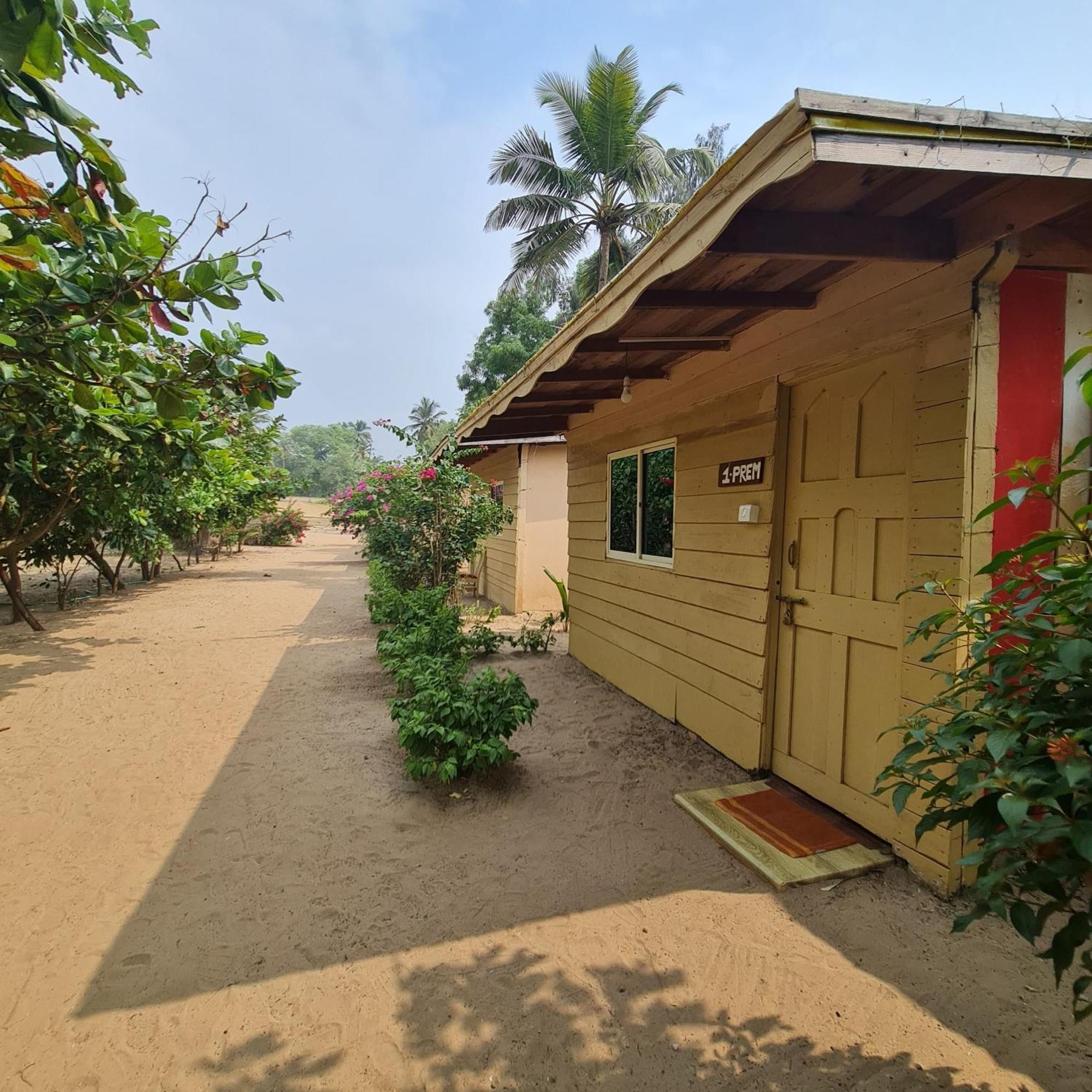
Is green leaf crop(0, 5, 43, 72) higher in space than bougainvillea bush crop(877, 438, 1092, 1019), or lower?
higher

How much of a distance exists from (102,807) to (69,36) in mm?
3626

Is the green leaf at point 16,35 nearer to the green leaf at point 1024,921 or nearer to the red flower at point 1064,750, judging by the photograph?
the red flower at point 1064,750

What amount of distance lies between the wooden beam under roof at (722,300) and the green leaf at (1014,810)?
2.15m

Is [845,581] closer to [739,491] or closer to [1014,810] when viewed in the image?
[739,491]

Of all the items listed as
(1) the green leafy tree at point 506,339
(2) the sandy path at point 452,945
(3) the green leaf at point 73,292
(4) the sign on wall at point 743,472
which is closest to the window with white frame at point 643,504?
(4) the sign on wall at point 743,472

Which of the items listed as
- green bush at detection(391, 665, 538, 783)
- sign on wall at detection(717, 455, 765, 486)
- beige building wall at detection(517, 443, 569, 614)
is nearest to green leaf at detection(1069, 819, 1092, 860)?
sign on wall at detection(717, 455, 765, 486)

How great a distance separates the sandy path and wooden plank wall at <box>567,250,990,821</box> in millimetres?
585

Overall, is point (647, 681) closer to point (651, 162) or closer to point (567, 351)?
point (567, 351)

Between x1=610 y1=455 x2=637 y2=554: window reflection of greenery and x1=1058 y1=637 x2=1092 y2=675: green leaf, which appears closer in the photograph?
x1=1058 y1=637 x2=1092 y2=675: green leaf

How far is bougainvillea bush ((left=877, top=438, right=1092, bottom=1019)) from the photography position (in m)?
0.98

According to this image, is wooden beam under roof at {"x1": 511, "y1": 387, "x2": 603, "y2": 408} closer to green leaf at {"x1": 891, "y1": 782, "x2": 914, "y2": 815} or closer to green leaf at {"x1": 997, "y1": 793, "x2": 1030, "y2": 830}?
green leaf at {"x1": 891, "y1": 782, "x2": 914, "y2": 815}

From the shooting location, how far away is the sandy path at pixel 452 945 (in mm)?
1691

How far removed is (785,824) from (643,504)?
2.60m

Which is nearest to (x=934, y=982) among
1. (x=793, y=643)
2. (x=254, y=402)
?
(x=793, y=643)
